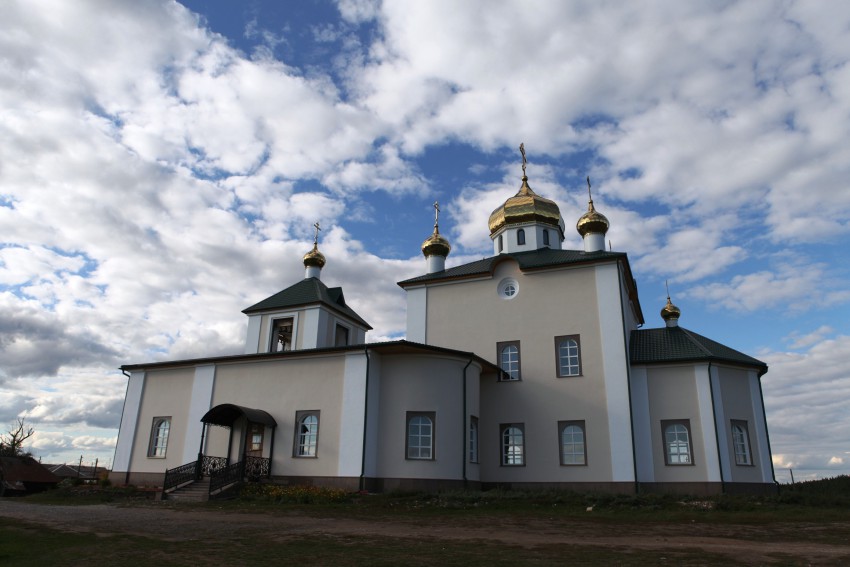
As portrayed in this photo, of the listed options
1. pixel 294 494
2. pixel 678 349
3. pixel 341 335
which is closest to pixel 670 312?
pixel 678 349

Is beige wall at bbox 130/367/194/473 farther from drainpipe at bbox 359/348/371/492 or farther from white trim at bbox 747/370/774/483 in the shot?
white trim at bbox 747/370/774/483

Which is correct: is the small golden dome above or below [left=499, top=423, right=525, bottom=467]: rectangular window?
above

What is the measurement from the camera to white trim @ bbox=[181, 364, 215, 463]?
62.9ft

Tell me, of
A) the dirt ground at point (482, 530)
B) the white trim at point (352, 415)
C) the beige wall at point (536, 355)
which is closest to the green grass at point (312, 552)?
the dirt ground at point (482, 530)

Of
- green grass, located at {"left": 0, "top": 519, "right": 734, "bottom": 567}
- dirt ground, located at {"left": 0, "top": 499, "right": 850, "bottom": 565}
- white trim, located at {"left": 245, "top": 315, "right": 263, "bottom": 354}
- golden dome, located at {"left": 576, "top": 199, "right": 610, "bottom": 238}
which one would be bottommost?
green grass, located at {"left": 0, "top": 519, "right": 734, "bottom": 567}

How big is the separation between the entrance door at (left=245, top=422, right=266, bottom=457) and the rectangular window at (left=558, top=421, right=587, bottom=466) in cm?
851

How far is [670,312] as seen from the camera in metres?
22.0

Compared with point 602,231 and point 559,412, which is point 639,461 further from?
point 602,231

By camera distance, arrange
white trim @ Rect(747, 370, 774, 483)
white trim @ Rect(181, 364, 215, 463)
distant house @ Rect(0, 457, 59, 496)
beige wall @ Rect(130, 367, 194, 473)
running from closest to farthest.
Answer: white trim @ Rect(747, 370, 774, 483) → white trim @ Rect(181, 364, 215, 463) → beige wall @ Rect(130, 367, 194, 473) → distant house @ Rect(0, 457, 59, 496)

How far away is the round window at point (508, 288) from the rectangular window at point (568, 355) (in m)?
2.05

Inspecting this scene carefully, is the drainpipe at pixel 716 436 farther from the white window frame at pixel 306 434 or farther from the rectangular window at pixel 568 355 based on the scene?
the white window frame at pixel 306 434

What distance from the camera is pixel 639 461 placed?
699 inches

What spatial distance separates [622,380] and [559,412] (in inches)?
78.7

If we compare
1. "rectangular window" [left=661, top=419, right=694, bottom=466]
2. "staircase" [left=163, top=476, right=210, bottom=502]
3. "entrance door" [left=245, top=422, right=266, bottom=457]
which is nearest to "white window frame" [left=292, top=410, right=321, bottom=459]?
"entrance door" [left=245, top=422, right=266, bottom=457]
